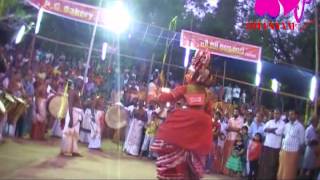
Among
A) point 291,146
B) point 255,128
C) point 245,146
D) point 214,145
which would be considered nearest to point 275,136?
point 291,146

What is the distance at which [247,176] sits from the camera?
429 inches

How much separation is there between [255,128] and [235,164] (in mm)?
787

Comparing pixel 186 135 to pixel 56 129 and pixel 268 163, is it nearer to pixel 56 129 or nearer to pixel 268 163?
pixel 268 163

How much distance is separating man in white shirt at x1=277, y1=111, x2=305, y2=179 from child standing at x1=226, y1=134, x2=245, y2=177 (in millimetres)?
1473

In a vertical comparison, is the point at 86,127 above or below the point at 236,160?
above

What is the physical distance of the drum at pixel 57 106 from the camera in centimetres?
1187

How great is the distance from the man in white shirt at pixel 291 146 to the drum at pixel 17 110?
501 centimetres

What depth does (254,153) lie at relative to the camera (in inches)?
415

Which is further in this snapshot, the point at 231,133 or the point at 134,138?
the point at 134,138

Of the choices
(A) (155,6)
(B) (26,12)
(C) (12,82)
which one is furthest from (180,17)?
(C) (12,82)

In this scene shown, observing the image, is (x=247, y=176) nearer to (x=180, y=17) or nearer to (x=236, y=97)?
(x=236, y=97)

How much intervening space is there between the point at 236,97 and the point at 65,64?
6979 mm

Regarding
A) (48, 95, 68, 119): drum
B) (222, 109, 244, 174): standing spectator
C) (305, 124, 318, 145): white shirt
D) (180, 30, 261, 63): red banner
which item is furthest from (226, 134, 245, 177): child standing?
(48, 95, 68, 119): drum

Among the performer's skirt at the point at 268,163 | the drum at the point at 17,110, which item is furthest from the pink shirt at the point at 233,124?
the drum at the point at 17,110
